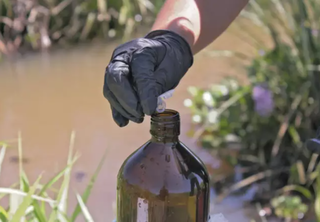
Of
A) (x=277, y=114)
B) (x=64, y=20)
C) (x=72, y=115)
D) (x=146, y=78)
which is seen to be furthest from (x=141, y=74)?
(x=64, y=20)

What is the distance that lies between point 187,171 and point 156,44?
0.28 m

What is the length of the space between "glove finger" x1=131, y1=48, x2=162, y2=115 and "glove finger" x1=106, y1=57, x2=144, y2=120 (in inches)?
0.6

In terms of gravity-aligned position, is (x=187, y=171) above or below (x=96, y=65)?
above

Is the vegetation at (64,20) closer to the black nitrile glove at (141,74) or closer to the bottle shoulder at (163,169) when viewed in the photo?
the black nitrile glove at (141,74)

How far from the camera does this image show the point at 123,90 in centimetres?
92

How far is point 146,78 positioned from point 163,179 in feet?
0.64

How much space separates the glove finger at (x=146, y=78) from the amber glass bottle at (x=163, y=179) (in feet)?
0.14

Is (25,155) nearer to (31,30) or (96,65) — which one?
(96,65)

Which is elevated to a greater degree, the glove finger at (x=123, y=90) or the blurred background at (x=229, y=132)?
the glove finger at (x=123, y=90)

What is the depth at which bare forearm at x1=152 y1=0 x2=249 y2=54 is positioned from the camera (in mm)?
1222

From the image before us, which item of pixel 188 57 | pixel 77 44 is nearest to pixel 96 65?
pixel 77 44

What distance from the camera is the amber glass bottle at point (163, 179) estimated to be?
3.07ft

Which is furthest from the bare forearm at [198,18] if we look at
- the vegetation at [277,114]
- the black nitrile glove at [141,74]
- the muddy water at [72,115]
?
the muddy water at [72,115]

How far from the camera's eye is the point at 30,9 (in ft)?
14.9
